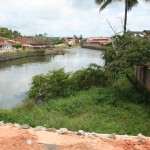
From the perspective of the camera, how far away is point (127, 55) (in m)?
15.3

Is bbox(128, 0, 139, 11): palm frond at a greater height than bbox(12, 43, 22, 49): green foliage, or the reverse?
bbox(128, 0, 139, 11): palm frond

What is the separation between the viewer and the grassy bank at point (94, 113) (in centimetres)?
1095

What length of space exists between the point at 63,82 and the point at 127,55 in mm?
4035

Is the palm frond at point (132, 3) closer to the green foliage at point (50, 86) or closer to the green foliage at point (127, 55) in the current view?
the green foliage at point (127, 55)

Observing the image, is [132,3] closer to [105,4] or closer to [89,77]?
[105,4]

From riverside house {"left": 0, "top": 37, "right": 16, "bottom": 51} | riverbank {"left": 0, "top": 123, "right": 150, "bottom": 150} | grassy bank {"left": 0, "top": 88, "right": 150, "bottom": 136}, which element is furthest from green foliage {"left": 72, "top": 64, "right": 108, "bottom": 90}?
riverside house {"left": 0, "top": 37, "right": 16, "bottom": 51}

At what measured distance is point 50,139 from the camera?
27.7 feet

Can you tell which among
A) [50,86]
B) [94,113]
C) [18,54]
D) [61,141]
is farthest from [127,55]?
[18,54]

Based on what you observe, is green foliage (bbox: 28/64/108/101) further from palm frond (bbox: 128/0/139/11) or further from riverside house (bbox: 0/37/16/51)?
riverside house (bbox: 0/37/16/51)

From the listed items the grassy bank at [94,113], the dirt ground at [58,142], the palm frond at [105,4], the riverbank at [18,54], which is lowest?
the riverbank at [18,54]

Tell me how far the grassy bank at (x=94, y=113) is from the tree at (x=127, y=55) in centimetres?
139

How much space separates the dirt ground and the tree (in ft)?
23.1

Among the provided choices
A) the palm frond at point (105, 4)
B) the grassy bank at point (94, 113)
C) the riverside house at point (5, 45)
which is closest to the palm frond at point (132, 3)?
the palm frond at point (105, 4)

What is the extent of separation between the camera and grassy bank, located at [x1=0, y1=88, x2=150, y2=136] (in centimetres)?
1095
